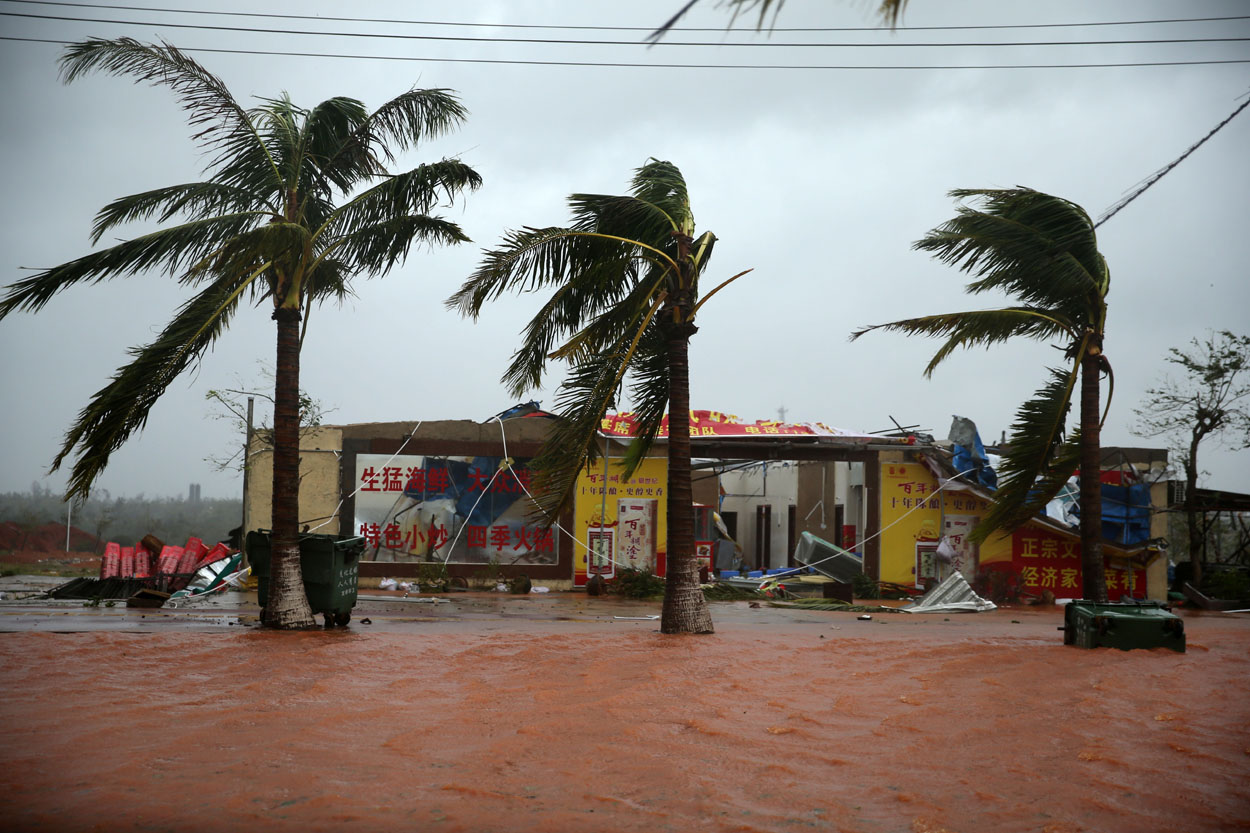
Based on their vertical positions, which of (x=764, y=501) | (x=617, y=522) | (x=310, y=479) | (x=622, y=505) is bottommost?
(x=617, y=522)

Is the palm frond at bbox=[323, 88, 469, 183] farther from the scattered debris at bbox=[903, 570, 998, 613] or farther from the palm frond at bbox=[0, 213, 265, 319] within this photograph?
the scattered debris at bbox=[903, 570, 998, 613]

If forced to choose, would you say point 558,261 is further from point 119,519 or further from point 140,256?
point 119,519

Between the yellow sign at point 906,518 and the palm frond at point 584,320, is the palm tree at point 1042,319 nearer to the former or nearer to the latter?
the palm frond at point 584,320

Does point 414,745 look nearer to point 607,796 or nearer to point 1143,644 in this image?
point 607,796

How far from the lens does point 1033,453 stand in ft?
46.4

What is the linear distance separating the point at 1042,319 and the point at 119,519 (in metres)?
53.4

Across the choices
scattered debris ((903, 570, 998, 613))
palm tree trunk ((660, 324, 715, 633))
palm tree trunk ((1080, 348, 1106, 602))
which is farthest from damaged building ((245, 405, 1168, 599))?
palm tree trunk ((660, 324, 715, 633))

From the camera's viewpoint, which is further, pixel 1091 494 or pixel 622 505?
pixel 622 505

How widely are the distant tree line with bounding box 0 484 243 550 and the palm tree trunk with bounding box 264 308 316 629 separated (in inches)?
748

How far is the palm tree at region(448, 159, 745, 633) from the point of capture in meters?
11.7

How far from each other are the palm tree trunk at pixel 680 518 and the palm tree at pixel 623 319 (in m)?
0.01

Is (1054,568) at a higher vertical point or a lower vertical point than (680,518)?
lower

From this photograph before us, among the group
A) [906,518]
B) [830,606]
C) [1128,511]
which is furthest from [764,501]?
[830,606]

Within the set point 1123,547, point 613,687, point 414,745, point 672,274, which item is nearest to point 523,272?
point 672,274
